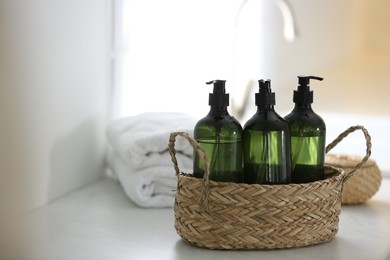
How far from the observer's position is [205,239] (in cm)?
144

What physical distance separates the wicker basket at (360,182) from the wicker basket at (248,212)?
32cm

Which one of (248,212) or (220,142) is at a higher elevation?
(220,142)

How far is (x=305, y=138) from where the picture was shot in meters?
1.54

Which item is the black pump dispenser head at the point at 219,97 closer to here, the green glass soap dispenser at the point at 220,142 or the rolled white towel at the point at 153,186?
the green glass soap dispenser at the point at 220,142

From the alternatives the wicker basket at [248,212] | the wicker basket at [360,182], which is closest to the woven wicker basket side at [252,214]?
the wicker basket at [248,212]

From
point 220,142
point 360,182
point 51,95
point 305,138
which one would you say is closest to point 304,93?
point 305,138

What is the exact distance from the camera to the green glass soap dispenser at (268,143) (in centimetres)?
146

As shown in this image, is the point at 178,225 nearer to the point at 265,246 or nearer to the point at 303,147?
the point at 265,246

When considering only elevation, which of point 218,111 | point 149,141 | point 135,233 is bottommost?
point 135,233

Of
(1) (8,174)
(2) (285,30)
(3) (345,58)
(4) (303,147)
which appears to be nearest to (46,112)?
(1) (8,174)

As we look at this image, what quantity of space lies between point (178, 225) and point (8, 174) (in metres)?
0.35

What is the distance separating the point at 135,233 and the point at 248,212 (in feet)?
0.90

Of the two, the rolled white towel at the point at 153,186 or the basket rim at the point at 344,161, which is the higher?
the basket rim at the point at 344,161

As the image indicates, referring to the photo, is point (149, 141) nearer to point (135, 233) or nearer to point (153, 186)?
point (153, 186)
